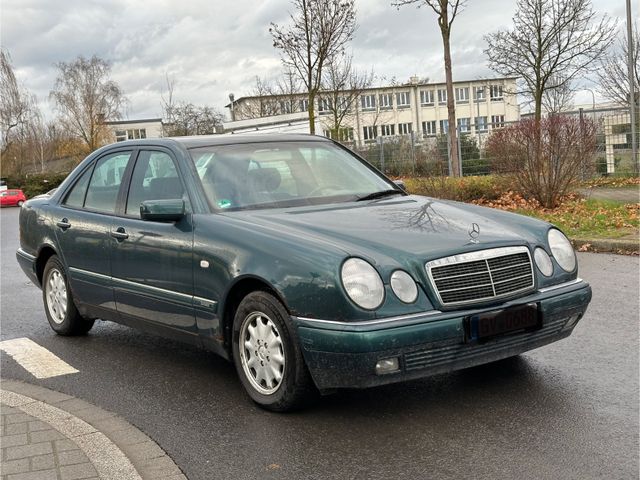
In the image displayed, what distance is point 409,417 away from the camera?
4.00 meters

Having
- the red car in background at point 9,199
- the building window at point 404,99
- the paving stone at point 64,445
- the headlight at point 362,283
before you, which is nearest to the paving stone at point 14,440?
the paving stone at point 64,445

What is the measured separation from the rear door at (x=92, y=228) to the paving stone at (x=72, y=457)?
185cm

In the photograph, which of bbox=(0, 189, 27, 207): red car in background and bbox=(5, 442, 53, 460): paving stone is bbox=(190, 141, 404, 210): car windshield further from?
bbox=(0, 189, 27, 207): red car in background

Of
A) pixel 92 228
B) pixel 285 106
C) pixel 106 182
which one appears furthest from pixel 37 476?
pixel 285 106

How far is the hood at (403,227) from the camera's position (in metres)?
3.92

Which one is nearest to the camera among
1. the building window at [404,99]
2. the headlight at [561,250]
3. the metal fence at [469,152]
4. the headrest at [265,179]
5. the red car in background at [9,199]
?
the headlight at [561,250]

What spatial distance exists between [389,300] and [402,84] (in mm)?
77308

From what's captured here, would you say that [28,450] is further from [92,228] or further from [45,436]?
[92,228]

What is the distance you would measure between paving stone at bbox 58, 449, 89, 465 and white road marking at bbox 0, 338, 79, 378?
5.73 ft

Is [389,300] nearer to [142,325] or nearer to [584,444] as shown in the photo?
[584,444]

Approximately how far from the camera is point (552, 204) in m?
13.4

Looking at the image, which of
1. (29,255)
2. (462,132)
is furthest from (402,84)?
(29,255)

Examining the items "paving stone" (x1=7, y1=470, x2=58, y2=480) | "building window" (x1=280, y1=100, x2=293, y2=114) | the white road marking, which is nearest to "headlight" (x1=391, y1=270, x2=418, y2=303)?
"paving stone" (x1=7, y1=470, x2=58, y2=480)

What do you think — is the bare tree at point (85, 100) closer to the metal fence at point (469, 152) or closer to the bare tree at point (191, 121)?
the bare tree at point (191, 121)
